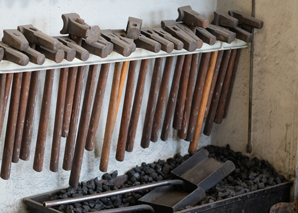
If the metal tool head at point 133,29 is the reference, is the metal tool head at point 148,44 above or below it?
below

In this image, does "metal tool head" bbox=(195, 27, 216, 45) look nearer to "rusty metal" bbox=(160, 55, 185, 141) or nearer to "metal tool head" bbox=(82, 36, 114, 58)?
"rusty metal" bbox=(160, 55, 185, 141)

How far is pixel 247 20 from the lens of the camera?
3.00 metres

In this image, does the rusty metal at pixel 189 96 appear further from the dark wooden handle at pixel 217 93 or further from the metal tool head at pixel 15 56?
the metal tool head at pixel 15 56

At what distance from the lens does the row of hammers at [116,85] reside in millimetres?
2203

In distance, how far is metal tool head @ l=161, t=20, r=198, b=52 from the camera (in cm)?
260

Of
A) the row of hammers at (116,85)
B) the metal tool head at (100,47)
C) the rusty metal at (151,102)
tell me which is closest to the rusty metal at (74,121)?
the row of hammers at (116,85)

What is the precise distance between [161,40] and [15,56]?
812mm

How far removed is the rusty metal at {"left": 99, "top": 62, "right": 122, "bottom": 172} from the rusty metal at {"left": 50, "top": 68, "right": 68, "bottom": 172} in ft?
1.00

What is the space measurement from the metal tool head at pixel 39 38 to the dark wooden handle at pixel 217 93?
1.29 metres

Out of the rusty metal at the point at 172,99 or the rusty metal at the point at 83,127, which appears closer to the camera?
the rusty metal at the point at 83,127

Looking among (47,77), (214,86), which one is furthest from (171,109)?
(47,77)

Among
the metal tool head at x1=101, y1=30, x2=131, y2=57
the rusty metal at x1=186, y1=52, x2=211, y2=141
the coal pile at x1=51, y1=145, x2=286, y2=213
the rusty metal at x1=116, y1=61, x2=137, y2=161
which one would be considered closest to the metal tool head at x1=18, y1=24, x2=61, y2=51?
the metal tool head at x1=101, y1=30, x2=131, y2=57

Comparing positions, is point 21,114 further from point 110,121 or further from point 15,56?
point 110,121

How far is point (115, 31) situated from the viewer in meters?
2.56
